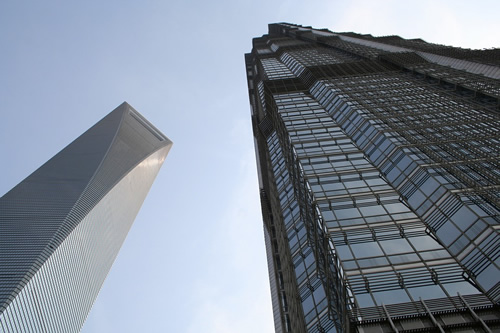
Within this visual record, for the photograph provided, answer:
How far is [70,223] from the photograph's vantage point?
103 meters

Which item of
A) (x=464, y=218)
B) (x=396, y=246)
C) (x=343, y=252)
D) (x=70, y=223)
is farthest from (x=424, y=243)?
(x=70, y=223)

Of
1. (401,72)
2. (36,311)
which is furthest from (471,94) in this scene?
(36,311)

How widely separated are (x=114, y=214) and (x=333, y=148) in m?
95.9

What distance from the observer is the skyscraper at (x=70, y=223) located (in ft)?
281

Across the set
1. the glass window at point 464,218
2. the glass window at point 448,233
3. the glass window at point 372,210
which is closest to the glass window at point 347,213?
the glass window at point 372,210

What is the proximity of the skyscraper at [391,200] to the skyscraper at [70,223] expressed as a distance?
4960 centimetres

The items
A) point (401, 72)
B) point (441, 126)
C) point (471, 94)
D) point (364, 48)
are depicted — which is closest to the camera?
point (441, 126)

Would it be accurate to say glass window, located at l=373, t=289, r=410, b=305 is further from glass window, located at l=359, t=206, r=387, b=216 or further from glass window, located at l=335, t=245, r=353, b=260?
glass window, located at l=359, t=206, r=387, b=216

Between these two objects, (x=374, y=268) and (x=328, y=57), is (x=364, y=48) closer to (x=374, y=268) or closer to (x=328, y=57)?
(x=328, y=57)

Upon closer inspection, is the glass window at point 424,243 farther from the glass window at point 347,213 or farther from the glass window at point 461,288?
the glass window at point 347,213

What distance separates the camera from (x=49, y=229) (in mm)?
99938

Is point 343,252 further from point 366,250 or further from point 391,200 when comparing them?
point 391,200

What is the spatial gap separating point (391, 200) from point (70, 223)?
8721 cm

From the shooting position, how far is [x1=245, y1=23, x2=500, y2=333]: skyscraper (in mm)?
23078
